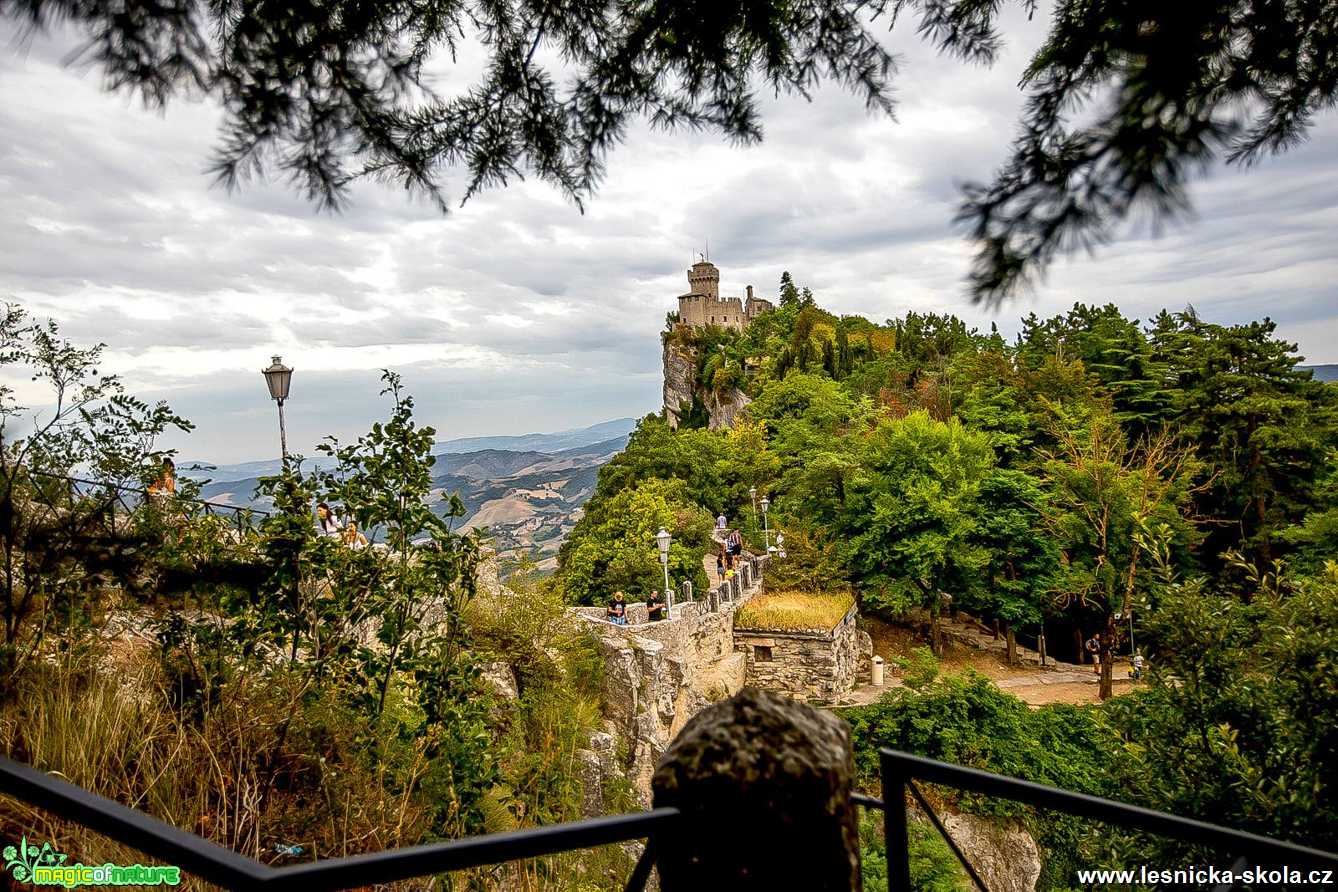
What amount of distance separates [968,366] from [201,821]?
33.3m

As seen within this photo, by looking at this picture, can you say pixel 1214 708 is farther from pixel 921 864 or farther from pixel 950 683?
pixel 950 683

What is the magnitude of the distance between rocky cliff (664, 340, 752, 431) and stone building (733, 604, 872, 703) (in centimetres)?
2521

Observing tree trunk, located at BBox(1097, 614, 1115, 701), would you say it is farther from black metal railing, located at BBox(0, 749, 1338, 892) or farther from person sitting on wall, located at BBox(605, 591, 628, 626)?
black metal railing, located at BBox(0, 749, 1338, 892)

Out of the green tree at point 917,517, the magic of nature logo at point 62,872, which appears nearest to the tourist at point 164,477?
the magic of nature logo at point 62,872

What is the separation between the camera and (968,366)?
31.8 metres

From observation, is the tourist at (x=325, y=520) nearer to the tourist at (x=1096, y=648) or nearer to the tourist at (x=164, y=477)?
the tourist at (x=164, y=477)

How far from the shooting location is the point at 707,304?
6738 cm

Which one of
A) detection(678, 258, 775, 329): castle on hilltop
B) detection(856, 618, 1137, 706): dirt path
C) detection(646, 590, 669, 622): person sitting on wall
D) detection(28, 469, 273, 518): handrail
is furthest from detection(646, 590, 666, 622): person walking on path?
detection(678, 258, 775, 329): castle on hilltop

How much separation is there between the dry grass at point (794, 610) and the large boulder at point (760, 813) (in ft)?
58.9

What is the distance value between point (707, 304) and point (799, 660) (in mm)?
52998

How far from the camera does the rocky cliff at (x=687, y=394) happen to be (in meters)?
46.0

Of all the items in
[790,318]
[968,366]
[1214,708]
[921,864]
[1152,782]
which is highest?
[790,318]

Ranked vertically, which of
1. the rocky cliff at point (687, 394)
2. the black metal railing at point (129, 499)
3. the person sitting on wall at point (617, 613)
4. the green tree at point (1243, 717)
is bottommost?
the person sitting on wall at point (617, 613)

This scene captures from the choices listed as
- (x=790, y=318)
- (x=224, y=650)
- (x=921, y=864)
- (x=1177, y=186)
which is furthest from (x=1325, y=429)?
(x=790, y=318)
